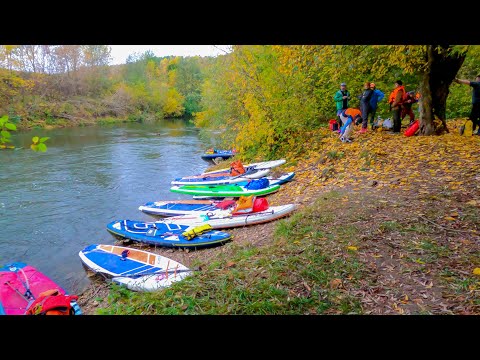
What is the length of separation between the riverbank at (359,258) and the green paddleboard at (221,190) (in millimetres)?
2600

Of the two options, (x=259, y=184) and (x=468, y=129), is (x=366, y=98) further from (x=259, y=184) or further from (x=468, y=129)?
(x=259, y=184)

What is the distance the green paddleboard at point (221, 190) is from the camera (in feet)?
33.2

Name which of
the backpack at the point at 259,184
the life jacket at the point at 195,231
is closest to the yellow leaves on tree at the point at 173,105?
the backpack at the point at 259,184

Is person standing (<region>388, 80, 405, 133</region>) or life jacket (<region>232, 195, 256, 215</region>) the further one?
person standing (<region>388, 80, 405, 133</region>)

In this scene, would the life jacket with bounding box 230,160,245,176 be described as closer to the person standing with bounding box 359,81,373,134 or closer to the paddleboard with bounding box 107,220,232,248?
the paddleboard with bounding box 107,220,232,248

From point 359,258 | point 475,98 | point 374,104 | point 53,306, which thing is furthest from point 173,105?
point 359,258

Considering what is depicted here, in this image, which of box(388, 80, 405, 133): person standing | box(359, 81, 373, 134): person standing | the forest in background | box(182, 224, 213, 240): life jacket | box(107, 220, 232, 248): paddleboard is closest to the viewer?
box(107, 220, 232, 248): paddleboard

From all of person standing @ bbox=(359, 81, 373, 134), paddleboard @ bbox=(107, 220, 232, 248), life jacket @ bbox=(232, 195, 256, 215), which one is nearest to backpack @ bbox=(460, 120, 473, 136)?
person standing @ bbox=(359, 81, 373, 134)

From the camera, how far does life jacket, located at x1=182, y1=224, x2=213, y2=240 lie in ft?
24.0

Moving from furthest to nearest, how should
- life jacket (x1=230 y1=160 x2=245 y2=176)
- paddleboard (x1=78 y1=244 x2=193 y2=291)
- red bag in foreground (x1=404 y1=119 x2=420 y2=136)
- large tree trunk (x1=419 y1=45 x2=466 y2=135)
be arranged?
life jacket (x1=230 y1=160 x2=245 y2=176) → red bag in foreground (x1=404 y1=119 x2=420 y2=136) → large tree trunk (x1=419 y1=45 x2=466 y2=135) → paddleboard (x1=78 y1=244 x2=193 y2=291)

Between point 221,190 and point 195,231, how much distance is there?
3.75 m

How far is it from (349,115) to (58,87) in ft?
130

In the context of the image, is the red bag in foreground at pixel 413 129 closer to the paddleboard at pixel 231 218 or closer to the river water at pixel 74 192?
the paddleboard at pixel 231 218

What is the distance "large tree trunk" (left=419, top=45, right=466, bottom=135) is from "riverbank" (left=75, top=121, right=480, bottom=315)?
2.43 m
